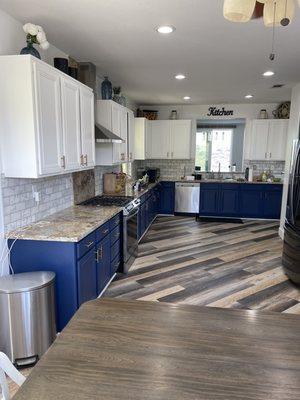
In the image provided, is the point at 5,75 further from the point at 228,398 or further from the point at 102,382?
the point at 228,398

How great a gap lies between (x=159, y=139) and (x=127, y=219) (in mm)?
3821

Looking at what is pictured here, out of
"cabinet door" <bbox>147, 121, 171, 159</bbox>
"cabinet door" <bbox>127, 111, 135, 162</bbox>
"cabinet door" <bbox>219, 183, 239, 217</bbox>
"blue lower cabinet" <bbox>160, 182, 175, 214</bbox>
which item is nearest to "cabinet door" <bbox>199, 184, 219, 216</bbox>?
"cabinet door" <bbox>219, 183, 239, 217</bbox>

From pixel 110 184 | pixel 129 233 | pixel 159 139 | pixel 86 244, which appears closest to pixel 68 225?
pixel 86 244

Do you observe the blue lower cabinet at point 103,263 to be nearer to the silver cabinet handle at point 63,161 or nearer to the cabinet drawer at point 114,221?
the cabinet drawer at point 114,221

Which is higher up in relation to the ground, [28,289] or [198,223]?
[28,289]

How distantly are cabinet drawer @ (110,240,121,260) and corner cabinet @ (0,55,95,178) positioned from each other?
114 cm

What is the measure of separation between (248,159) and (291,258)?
158 inches

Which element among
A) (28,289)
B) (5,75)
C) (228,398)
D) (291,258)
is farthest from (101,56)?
(228,398)

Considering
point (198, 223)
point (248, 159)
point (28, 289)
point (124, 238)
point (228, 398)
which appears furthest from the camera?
point (248, 159)

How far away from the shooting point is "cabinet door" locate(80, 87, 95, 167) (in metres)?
3.13

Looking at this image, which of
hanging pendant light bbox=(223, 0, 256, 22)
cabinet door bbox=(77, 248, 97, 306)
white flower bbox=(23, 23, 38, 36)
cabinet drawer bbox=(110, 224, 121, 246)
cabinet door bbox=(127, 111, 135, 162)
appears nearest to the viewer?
hanging pendant light bbox=(223, 0, 256, 22)

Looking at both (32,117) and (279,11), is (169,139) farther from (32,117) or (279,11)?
(279,11)

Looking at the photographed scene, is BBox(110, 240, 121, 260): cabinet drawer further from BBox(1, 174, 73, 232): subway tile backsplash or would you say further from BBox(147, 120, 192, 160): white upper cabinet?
BBox(147, 120, 192, 160): white upper cabinet

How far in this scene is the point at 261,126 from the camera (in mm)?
6625
